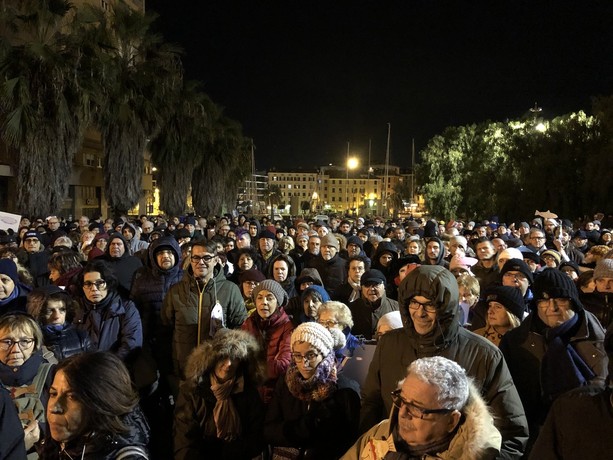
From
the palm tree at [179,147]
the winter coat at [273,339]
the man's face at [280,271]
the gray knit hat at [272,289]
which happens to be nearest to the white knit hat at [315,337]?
the winter coat at [273,339]

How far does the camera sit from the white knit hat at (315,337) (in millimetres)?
3625

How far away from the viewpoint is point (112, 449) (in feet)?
8.05

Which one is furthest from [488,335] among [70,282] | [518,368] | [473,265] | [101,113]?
[101,113]

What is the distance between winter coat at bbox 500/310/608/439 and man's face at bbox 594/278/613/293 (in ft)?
5.33

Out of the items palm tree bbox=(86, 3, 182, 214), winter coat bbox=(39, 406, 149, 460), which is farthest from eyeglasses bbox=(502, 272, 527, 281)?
palm tree bbox=(86, 3, 182, 214)

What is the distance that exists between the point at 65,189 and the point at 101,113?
3726 mm

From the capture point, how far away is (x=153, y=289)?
6.00 meters

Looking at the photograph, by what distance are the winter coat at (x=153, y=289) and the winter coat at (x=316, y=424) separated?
8.28 feet

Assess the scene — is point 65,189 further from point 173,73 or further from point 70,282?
point 70,282

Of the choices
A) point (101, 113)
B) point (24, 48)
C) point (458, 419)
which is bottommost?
point (458, 419)

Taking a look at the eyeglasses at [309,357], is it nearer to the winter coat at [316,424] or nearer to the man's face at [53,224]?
the winter coat at [316,424]

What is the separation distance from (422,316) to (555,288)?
4.37ft

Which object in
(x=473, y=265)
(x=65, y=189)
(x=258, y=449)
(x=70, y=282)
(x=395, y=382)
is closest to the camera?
(x=395, y=382)

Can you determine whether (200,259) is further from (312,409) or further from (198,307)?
Result: (312,409)
